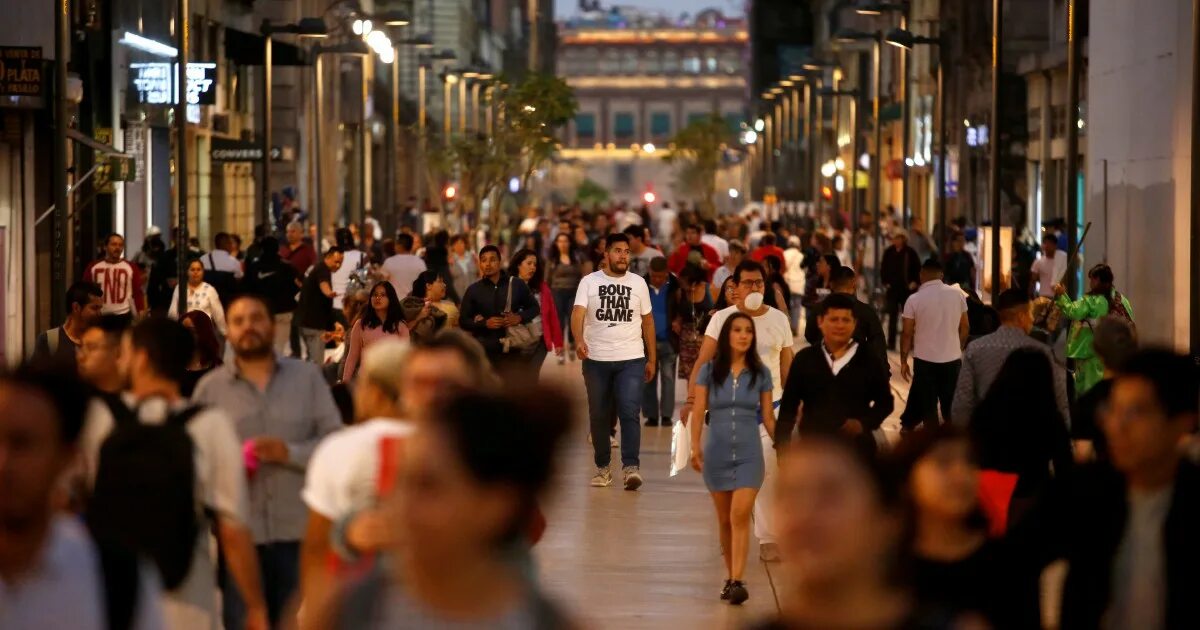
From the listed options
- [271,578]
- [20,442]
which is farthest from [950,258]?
[20,442]

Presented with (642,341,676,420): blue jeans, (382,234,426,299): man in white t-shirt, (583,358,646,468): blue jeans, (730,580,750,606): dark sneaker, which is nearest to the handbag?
(583,358,646,468): blue jeans

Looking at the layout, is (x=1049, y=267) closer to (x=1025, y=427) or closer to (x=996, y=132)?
(x=996, y=132)

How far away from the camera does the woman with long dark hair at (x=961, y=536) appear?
6.13 m

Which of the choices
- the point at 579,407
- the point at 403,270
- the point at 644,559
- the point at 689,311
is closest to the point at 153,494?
the point at 579,407

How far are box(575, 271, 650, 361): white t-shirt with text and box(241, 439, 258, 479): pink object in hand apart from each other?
29.0 feet

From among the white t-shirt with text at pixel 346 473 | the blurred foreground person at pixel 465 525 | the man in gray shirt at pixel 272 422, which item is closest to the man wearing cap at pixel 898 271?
the man in gray shirt at pixel 272 422

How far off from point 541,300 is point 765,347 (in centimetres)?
588

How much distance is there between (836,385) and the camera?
1176 cm

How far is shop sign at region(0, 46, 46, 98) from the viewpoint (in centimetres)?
2586

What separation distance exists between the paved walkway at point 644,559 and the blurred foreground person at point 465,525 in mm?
6383

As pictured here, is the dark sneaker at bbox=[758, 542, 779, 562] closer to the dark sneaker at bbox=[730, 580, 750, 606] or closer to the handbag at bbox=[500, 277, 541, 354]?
the dark sneaker at bbox=[730, 580, 750, 606]

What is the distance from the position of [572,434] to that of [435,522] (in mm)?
626

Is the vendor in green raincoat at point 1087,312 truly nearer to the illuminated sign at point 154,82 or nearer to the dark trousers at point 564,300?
the dark trousers at point 564,300

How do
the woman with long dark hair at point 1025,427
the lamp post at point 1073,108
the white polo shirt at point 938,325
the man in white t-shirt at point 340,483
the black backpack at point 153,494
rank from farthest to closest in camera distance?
1. the lamp post at point 1073,108
2. the white polo shirt at point 938,325
3. the woman with long dark hair at point 1025,427
4. the black backpack at point 153,494
5. the man in white t-shirt at point 340,483
